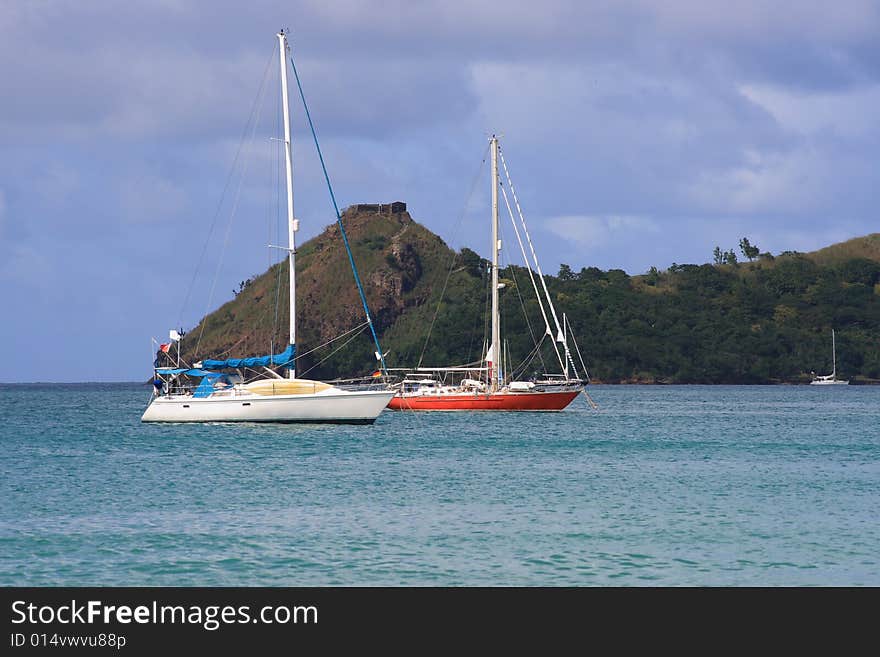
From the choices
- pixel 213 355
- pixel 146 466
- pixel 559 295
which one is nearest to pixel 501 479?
pixel 146 466

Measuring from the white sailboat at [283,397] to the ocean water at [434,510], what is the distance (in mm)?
951

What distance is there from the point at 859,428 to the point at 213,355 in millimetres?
150129

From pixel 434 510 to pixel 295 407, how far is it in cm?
1957

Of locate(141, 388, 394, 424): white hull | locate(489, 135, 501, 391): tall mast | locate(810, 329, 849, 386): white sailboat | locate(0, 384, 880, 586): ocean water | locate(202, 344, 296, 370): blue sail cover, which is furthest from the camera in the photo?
locate(810, 329, 849, 386): white sailboat

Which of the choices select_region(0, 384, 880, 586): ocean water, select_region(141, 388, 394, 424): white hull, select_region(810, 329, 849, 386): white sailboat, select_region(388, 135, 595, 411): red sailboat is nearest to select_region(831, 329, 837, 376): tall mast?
select_region(810, 329, 849, 386): white sailboat

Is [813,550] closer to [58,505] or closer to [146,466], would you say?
[58,505]

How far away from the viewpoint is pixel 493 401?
62.2 meters

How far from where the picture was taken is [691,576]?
1892cm

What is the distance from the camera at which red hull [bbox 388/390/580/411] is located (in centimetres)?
6219

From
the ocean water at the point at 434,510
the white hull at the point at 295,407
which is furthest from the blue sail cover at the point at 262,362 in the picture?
the ocean water at the point at 434,510

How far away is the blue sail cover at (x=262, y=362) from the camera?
1793 inches

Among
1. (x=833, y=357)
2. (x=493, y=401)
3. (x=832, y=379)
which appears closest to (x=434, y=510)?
(x=493, y=401)

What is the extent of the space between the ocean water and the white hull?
2.83 ft

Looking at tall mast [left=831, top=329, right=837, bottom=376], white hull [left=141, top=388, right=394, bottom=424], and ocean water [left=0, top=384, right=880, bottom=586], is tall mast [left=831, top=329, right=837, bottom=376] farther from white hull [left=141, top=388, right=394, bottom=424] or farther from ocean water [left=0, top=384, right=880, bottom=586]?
white hull [left=141, top=388, right=394, bottom=424]
